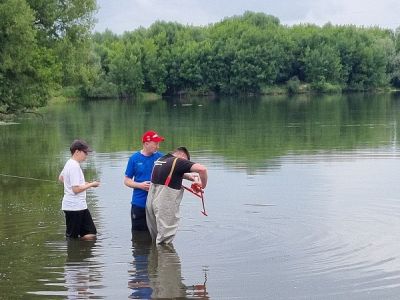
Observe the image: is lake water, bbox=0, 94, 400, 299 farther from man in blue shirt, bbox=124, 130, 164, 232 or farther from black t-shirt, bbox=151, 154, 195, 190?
black t-shirt, bbox=151, 154, 195, 190

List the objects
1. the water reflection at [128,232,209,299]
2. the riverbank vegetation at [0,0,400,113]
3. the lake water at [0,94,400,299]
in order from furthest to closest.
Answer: the riverbank vegetation at [0,0,400,113]
the lake water at [0,94,400,299]
the water reflection at [128,232,209,299]

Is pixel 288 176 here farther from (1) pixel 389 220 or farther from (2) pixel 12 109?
(2) pixel 12 109

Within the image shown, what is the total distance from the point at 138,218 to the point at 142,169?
892 millimetres

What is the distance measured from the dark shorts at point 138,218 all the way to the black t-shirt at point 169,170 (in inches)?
40.3

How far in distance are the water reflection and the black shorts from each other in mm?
759

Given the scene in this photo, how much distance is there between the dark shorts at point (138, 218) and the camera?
14.0 meters

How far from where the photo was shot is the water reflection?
10.7m

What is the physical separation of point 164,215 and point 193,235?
1.66m

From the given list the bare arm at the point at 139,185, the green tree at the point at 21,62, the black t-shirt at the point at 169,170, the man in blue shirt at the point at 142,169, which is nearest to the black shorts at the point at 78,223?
the man in blue shirt at the point at 142,169

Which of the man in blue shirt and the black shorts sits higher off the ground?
the man in blue shirt

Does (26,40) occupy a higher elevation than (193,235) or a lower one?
higher

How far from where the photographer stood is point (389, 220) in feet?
52.2

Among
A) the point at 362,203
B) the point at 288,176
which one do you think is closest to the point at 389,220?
the point at 362,203

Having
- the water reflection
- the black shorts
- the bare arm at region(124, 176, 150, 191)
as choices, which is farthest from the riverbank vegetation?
the water reflection
